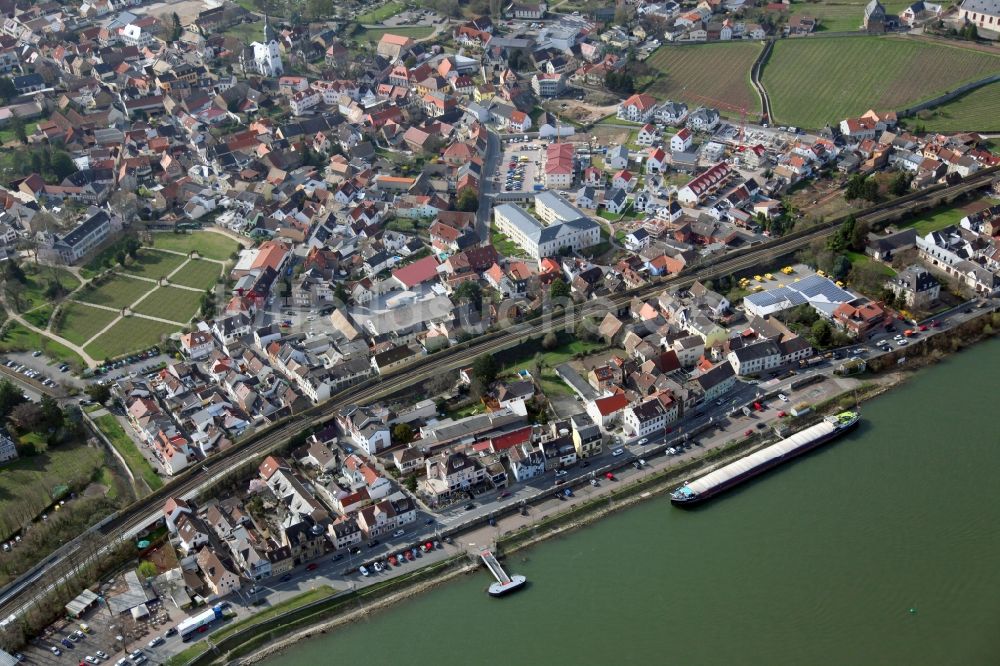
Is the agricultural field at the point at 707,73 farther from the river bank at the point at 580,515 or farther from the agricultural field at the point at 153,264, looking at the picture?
the agricultural field at the point at 153,264

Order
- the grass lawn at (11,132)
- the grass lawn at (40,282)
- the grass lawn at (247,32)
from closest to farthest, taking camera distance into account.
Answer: the grass lawn at (40,282), the grass lawn at (11,132), the grass lawn at (247,32)

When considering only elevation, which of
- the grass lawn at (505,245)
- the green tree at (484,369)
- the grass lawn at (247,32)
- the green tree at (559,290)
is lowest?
the green tree at (484,369)

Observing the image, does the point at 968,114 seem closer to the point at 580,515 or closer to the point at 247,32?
the point at 580,515

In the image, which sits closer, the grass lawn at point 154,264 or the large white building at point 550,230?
the large white building at point 550,230

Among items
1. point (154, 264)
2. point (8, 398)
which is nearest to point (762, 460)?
point (8, 398)

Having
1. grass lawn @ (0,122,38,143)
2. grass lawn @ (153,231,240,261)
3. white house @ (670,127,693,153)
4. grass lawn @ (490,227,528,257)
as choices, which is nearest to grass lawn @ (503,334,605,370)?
grass lawn @ (490,227,528,257)

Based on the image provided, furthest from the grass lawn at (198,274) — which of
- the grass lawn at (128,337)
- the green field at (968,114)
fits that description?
the green field at (968,114)
